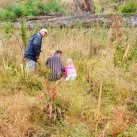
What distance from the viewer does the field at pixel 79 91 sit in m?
7.55

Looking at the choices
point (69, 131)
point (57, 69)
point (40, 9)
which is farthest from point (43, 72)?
point (40, 9)

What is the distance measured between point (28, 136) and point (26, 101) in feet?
2.97

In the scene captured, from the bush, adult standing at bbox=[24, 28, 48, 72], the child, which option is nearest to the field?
the child

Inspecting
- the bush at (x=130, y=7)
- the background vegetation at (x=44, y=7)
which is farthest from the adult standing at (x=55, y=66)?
the background vegetation at (x=44, y=7)

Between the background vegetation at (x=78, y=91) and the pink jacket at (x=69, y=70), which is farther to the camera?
the pink jacket at (x=69, y=70)

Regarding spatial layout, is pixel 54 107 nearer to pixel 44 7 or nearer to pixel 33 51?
pixel 33 51

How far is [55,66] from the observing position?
10898 millimetres

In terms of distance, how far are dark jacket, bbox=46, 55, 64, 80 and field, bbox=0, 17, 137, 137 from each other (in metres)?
0.48

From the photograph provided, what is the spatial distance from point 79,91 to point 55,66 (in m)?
1.82

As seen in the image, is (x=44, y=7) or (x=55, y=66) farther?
(x=44, y=7)

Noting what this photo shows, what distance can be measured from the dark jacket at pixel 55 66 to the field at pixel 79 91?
18.7 inches

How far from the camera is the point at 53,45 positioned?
12.9 meters

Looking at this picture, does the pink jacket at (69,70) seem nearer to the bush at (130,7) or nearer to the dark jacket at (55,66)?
the dark jacket at (55,66)

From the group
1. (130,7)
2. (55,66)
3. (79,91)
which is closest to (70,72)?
(55,66)
